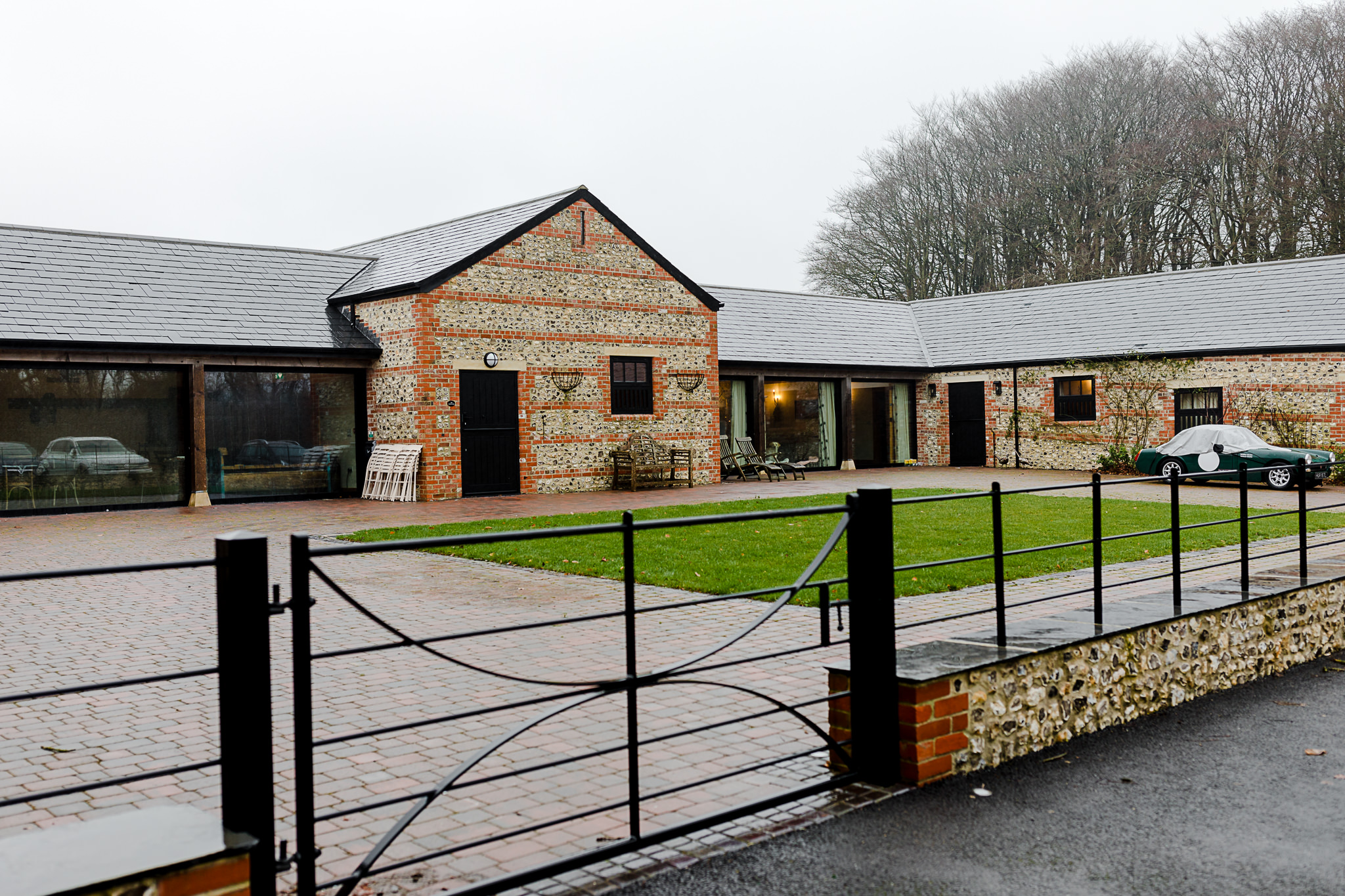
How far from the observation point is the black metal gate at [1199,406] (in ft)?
79.0

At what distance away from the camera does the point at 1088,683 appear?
502 centimetres

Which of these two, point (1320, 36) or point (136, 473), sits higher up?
point (1320, 36)

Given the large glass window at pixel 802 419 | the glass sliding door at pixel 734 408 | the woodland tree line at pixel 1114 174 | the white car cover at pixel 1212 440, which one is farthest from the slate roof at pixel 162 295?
the woodland tree line at pixel 1114 174

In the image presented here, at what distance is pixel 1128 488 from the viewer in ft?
68.9

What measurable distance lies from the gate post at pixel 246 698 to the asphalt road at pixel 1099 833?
1.12 meters

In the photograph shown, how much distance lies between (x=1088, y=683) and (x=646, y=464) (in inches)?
669

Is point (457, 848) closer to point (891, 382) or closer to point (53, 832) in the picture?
point (53, 832)

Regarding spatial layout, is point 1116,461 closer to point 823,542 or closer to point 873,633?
point 823,542

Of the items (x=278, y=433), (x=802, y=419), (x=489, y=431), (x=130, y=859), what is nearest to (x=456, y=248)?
(x=489, y=431)

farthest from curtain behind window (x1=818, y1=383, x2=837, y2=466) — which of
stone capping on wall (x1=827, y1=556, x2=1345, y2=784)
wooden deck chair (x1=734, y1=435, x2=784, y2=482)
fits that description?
stone capping on wall (x1=827, y1=556, x2=1345, y2=784)

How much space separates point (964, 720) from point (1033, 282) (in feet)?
122

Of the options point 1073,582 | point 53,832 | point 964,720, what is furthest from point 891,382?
point 53,832

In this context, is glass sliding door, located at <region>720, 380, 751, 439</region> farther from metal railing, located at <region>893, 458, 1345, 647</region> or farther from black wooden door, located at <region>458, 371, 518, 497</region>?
metal railing, located at <region>893, 458, 1345, 647</region>

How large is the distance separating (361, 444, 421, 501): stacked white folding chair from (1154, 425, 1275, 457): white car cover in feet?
48.8
